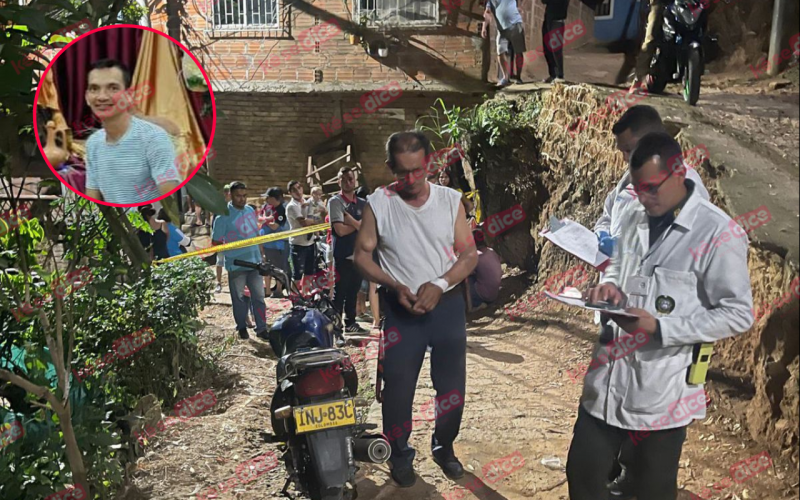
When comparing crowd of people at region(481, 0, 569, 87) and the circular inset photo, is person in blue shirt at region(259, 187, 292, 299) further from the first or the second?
crowd of people at region(481, 0, 569, 87)

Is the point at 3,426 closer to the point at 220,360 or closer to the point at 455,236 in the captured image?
the point at 220,360

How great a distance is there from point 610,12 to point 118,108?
5.01ft

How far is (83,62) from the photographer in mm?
2141

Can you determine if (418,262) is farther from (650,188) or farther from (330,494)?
(330,494)

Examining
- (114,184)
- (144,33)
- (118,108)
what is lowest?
(114,184)

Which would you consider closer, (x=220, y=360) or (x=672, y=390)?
(x=672, y=390)

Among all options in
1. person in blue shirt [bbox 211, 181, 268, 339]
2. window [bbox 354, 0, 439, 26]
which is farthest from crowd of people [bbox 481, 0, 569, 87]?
person in blue shirt [bbox 211, 181, 268, 339]

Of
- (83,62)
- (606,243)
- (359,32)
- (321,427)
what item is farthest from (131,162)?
(606,243)

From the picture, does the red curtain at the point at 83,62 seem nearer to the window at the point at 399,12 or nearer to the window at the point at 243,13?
the window at the point at 243,13

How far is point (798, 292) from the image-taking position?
5.19ft

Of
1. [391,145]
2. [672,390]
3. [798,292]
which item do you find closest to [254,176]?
[391,145]

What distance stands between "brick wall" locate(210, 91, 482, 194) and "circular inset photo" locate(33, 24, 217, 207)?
57cm

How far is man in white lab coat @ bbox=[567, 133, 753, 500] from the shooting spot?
170 centimetres

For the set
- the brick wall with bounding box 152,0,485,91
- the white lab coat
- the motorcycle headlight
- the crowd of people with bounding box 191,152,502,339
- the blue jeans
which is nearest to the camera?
the white lab coat
